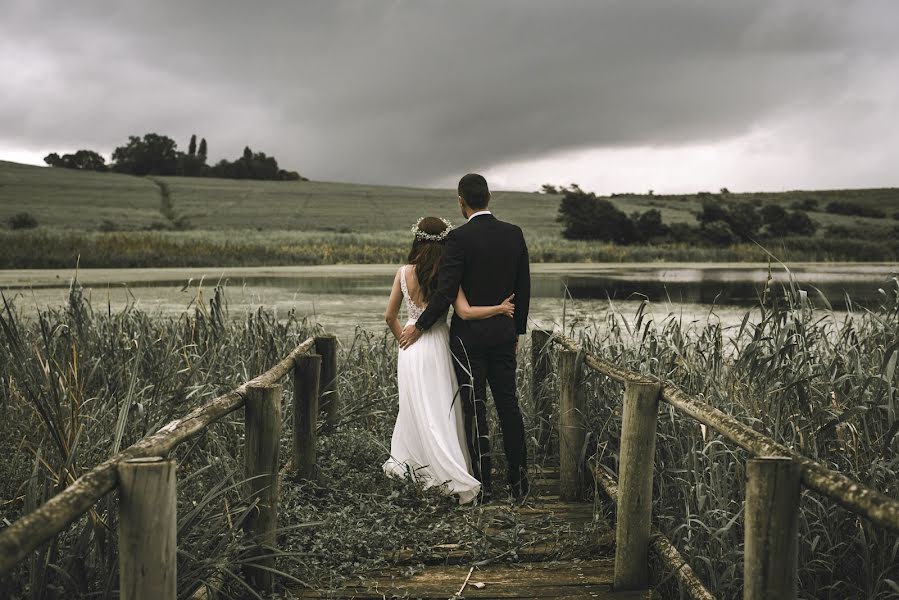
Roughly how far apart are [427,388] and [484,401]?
1.19ft

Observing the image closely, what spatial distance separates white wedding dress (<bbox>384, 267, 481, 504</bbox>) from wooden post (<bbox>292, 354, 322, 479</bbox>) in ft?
1.76

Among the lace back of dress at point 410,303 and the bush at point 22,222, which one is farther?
the bush at point 22,222

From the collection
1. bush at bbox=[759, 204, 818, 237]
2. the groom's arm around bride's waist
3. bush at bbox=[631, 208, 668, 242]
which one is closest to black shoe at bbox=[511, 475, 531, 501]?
the groom's arm around bride's waist

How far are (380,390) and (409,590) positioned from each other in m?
2.98

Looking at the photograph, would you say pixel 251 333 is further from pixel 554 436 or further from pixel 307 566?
pixel 307 566

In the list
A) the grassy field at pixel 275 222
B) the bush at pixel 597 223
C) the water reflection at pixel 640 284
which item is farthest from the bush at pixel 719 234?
the water reflection at pixel 640 284

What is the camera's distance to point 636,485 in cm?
338

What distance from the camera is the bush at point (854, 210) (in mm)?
67125

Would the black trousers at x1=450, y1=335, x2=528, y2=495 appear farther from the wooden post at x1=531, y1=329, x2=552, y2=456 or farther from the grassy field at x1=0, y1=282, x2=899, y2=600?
the wooden post at x1=531, y1=329, x2=552, y2=456

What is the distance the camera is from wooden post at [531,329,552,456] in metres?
5.66

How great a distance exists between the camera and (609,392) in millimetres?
4906

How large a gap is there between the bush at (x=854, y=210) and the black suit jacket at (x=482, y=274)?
70507 millimetres

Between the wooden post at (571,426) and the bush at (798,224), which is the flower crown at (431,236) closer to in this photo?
the wooden post at (571,426)

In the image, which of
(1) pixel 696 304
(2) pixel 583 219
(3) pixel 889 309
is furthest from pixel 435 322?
(2) pixel 583 219
